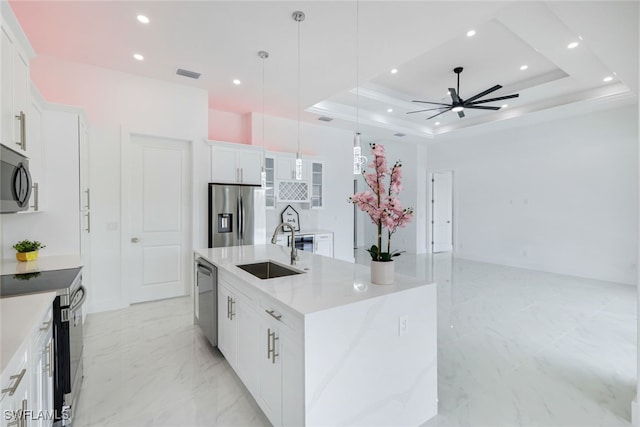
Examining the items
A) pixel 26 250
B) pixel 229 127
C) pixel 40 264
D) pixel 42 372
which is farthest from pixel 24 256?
pixel 229 127

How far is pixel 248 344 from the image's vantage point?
203 centimetres

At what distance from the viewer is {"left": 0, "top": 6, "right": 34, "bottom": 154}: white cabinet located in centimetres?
172

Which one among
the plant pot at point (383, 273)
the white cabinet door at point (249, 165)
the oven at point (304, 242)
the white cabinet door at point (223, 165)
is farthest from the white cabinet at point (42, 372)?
the oven at point (304, 242)

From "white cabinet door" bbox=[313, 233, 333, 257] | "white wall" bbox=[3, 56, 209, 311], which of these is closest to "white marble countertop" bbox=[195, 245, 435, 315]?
"white wall" bbox=[3, 56, 209, 311]

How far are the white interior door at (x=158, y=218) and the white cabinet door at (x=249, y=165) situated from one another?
0.79 m

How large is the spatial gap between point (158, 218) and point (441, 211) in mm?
7278

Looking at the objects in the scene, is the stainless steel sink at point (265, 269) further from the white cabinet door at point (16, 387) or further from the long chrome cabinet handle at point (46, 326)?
the white cabinet door at point (16, 387)

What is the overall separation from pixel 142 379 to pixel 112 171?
110 inches

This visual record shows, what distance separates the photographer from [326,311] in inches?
58.1

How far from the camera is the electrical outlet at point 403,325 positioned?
175cm

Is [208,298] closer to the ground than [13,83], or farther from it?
closer to the ground

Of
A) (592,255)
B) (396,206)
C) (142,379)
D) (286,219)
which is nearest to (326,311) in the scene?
(396,206)

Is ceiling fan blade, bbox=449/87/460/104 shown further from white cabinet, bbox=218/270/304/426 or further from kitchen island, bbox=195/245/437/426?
white cabinet, bbox=218/270/304/426

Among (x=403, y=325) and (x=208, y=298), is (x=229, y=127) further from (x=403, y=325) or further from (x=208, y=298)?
(x=403, y=325)
